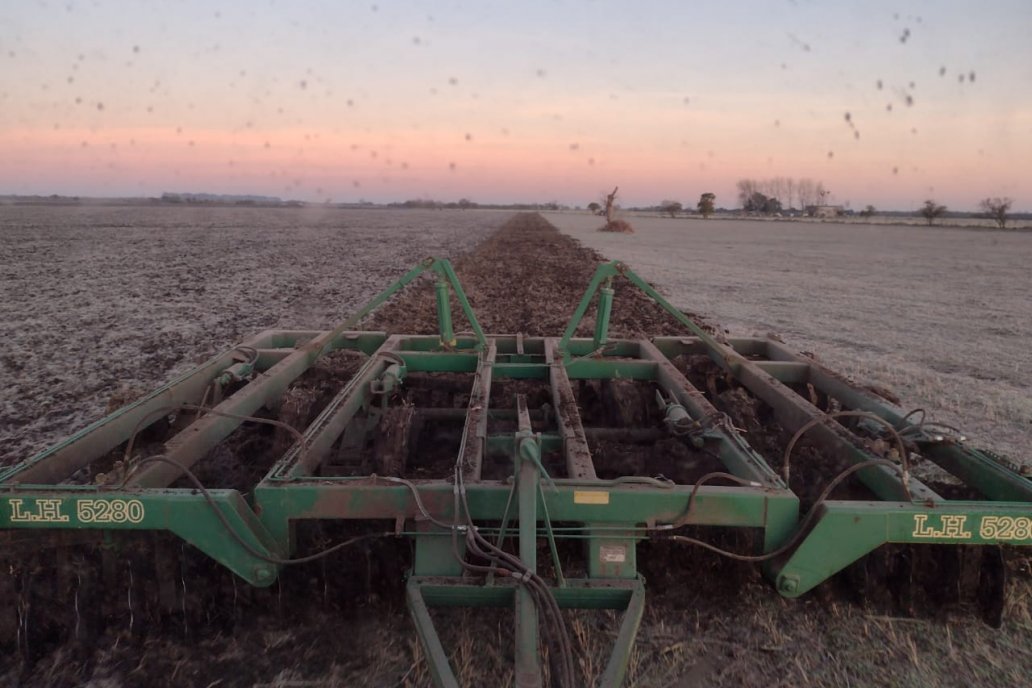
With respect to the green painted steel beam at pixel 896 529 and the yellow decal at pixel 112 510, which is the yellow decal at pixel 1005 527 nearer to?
the green painted steel beam at pixel 896 529

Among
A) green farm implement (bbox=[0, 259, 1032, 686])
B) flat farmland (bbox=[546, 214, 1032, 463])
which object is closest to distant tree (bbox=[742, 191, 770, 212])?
flat farmland (bbox=[546, 214, 1032, 463])

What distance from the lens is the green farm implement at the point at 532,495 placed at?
3.11 metres

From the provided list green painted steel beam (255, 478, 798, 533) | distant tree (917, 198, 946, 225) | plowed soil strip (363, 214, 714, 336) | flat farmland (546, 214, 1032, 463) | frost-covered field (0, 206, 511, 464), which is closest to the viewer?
green painted steel beam (255, 478, 798, 533)

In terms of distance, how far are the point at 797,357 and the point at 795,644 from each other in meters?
3.50

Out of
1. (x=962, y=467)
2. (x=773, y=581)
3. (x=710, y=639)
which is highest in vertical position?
(x=962, y=467)

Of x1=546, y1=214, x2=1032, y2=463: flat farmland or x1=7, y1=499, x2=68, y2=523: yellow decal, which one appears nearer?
x1=7, y1=499, x2=68, y2=523: yellow decal

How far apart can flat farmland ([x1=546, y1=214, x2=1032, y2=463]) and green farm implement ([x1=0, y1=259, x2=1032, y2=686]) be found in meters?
3.16

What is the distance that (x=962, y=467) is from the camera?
13.2 feet

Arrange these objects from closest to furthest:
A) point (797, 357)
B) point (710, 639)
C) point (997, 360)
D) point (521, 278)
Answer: point (710, 639) → point (797, 357) → point (997, 360) → point (521, 278)

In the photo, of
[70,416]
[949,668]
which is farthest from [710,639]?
[70,416]

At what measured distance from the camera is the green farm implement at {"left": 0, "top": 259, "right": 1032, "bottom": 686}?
3.11 metres

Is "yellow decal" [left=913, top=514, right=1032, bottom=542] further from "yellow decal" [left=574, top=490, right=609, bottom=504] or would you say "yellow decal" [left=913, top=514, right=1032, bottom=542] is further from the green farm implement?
"yellow decal" [left=574, top=490, right=609, bottom=504]

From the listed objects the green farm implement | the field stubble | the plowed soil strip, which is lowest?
the field stubble

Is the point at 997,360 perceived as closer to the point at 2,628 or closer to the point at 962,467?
the point at 962,467
